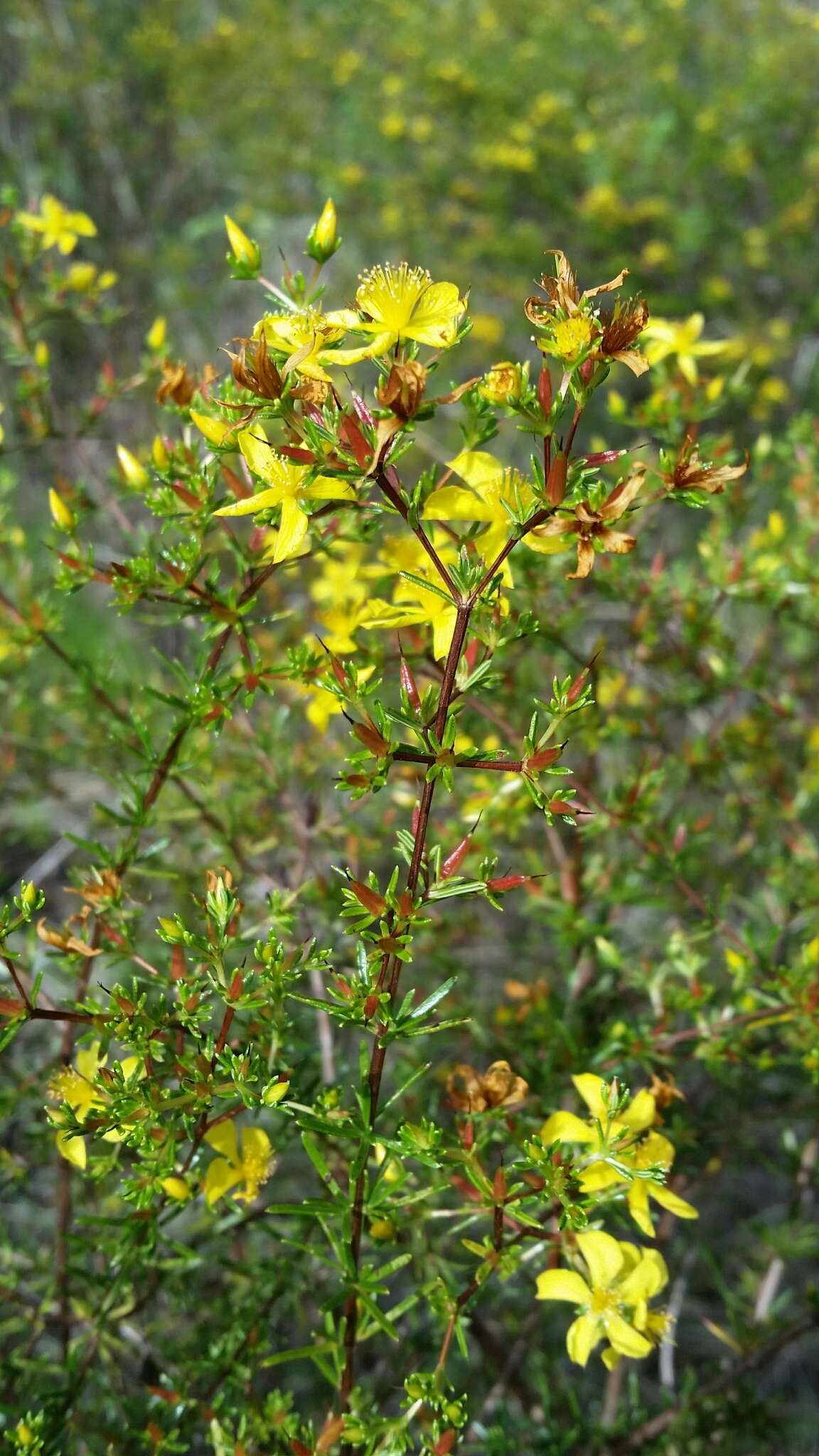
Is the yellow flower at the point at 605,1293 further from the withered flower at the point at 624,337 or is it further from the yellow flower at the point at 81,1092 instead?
the withered flower at the point at 624,337

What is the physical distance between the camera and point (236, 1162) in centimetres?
111

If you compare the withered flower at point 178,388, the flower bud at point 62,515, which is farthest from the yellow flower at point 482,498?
the flower bud at point 62,515

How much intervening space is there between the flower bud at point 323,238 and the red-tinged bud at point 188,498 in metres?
0.28

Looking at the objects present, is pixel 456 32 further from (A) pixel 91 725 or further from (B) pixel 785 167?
(A) pixel 91 725

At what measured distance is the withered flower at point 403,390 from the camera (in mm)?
718

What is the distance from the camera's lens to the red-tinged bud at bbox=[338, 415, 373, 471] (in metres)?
0.73

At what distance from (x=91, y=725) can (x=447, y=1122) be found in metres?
1.08

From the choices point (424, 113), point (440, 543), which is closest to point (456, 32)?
point (424, 113)

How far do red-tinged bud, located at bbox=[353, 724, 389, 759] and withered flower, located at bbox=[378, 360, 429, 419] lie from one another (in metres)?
0.24

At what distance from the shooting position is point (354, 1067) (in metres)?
1.96

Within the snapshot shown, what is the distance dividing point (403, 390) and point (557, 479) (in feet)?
0.44

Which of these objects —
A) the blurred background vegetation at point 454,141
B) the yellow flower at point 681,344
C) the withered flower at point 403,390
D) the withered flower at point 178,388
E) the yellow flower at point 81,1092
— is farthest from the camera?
the blurred background vegetation at point 454,141

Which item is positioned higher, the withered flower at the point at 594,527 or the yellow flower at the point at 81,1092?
the withered flower at the point at 594,527

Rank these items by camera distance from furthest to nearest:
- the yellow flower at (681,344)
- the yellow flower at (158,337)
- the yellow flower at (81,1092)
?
the yellow flower at (158,337) < the yellow flower at (681,344) < the yellow flower at (81,1092)
